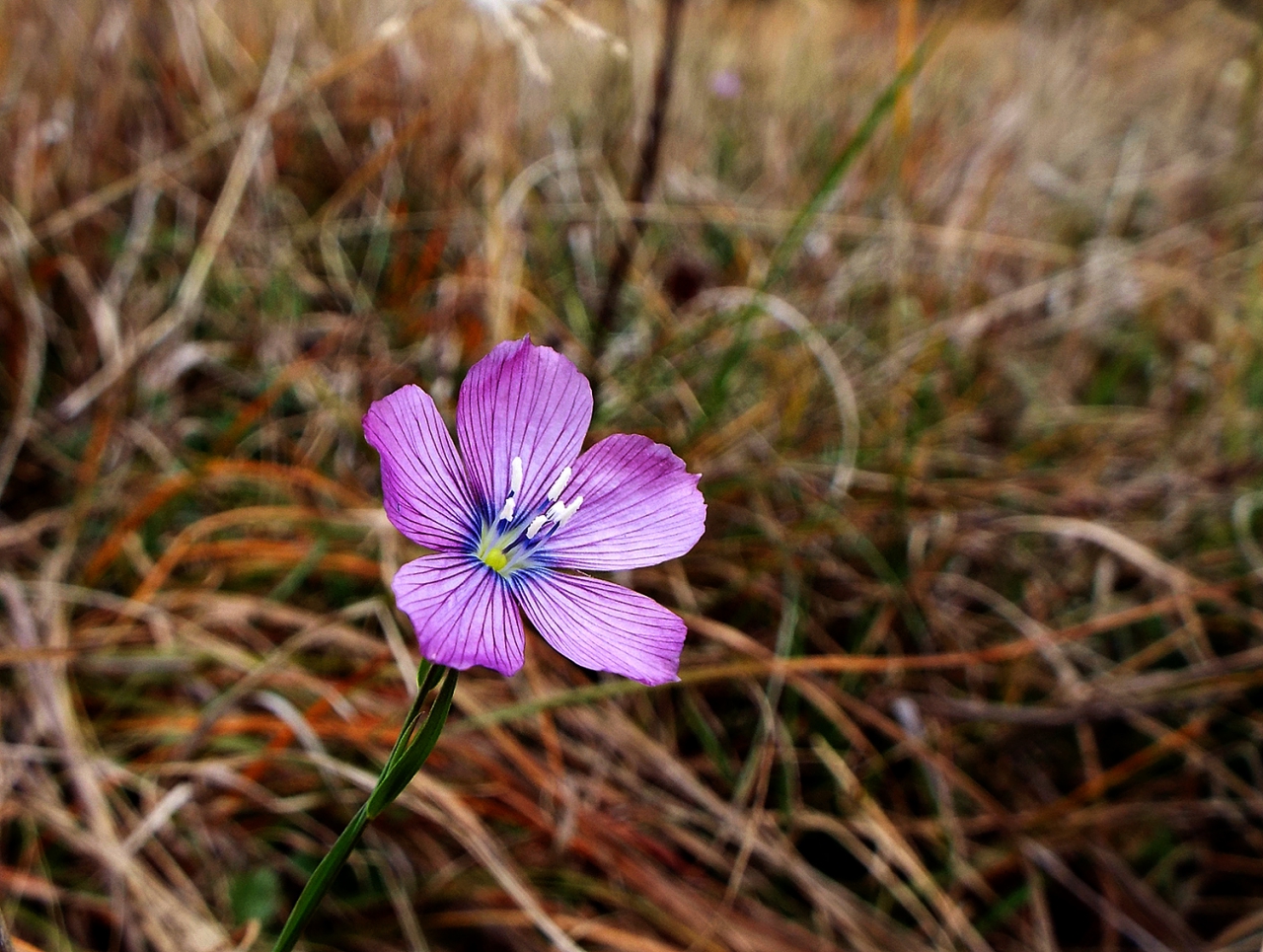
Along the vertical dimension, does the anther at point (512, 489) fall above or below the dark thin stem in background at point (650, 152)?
below

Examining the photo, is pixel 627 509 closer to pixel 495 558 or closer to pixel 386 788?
pixel 495 558

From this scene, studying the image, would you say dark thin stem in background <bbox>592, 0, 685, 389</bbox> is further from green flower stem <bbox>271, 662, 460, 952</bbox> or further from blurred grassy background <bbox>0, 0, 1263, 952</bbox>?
green flower stem <bbox>271, 662, 460, 952</bbox>

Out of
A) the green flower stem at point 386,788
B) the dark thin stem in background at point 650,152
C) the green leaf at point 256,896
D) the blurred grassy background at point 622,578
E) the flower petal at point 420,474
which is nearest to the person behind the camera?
the green flower stem at point 386,788

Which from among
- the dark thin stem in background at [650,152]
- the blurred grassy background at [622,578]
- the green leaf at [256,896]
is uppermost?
the dark thin stem in background at [650,152]

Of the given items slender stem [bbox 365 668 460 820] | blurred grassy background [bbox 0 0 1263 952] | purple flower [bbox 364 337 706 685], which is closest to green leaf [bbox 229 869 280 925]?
blurred grassy background [bbox 0 0 1263 952]

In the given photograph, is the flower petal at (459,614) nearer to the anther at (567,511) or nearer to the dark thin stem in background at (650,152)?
the anther at (567,511)

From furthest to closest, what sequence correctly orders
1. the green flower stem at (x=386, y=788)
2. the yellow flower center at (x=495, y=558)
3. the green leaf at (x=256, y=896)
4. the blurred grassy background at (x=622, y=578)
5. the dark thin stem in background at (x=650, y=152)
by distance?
1. the dark thin stem in background at (x=650, y=152)
2. the blurred grassy background at (x=622, y=578)
3. the green leaf at (x=256, y=896)
4. the yellow flower center at (x=495, y=558)
5. the green flower stem at (x=386, y=788)

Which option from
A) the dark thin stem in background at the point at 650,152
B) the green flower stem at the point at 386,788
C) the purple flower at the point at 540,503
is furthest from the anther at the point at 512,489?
the dark thin stem in background at the point at 650,152
